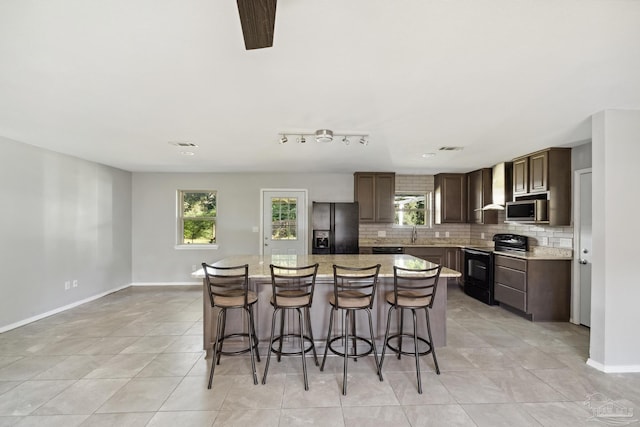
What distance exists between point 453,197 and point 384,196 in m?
1.41

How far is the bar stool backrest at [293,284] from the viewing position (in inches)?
100

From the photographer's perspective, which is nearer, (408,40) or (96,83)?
(408,40)

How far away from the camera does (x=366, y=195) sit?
18.5 ft

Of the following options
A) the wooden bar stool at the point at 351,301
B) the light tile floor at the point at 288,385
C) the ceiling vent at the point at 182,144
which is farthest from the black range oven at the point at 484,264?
the ceiling vent at the point at 182,144

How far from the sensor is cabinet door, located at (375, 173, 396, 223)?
220 inches

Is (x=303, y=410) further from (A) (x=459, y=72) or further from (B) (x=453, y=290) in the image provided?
(B) (x=453, y=290)

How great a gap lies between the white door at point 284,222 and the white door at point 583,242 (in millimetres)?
4185

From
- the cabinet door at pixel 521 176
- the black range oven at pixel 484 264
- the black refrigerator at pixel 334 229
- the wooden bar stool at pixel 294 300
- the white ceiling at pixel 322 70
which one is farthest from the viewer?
the black refrigerator at pixel 334 229

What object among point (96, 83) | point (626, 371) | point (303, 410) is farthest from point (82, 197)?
point (626, 371)

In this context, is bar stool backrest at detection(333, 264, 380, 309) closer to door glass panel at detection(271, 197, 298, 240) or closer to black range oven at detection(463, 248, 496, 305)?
black range oven at detection(463, 248, 496, 305)

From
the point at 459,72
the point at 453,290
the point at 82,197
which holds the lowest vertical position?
the point at 453,290

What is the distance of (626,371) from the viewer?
2564 millimetres

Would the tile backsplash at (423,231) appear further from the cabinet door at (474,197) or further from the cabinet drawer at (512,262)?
the cabinet drawer at (512,262)

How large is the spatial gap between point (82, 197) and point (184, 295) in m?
2.26
